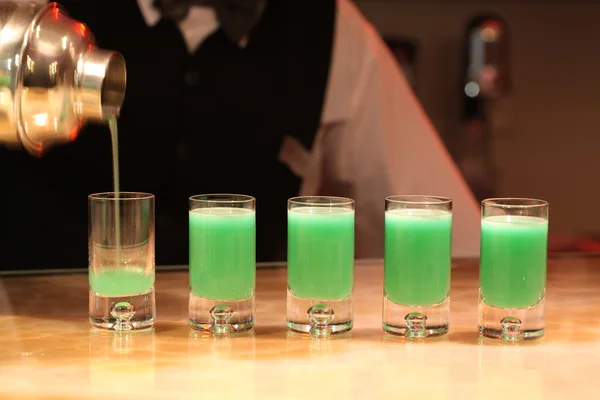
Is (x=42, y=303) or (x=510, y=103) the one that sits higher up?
(x=510, y=103)

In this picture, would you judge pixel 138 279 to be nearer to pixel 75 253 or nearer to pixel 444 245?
pixel 444 245

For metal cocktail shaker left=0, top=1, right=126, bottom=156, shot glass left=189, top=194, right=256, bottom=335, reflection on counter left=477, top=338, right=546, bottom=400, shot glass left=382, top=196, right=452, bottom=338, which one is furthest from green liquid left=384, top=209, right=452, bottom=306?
metal cocktail shaker left=0, top=1, right=126, bottom=156

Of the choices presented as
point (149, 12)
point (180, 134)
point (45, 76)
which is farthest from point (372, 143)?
point (45, 76)

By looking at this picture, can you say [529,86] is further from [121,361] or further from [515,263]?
[121,361]

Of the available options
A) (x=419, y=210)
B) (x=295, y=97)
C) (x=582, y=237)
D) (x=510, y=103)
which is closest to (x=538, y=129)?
(x=510, y=103)

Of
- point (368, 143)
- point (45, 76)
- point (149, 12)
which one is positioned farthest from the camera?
point (368, 143)

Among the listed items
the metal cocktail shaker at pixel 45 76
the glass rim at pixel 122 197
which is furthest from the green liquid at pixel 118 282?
the metal cocktail shaker at pixel 45 76
